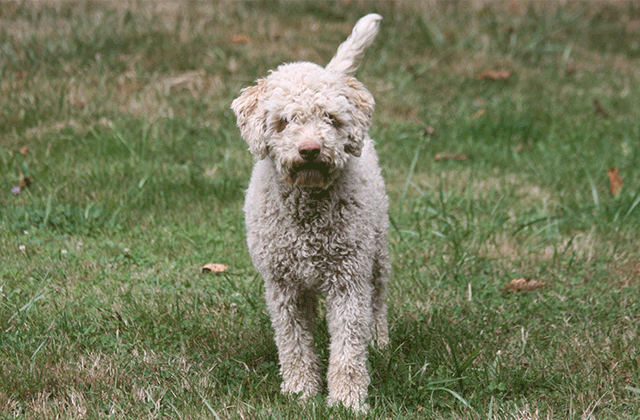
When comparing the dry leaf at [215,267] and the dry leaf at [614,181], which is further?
the dry leaf at [614,181]

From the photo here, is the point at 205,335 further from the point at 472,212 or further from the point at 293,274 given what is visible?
the point at 472,212

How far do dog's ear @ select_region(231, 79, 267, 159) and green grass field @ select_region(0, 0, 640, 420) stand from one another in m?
1.11

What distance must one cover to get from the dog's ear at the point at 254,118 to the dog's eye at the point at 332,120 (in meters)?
0.28

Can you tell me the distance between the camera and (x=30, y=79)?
6676mm

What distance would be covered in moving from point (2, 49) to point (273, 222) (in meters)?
4.97

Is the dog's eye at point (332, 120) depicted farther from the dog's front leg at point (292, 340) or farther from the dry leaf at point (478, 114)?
the dry leaf at point (478, 114)

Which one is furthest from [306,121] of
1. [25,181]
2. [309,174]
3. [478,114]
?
[478,114]

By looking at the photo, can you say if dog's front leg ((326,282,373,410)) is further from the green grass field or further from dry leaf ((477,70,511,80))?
dry leaf ((477,70,511,80))

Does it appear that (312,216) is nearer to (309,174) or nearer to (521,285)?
(309,174)

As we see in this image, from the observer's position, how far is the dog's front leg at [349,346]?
3.17 m

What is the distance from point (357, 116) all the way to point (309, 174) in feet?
1.26

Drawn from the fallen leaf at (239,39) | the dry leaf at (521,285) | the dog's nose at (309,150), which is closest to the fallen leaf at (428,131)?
the fallen leaf at (239,39)

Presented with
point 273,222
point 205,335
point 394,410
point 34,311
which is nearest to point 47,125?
point 34,311

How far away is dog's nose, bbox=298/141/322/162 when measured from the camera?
286 centimetres
